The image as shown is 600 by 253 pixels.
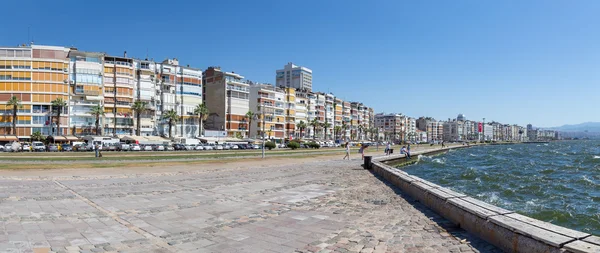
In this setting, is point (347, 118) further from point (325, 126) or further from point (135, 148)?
point (135, 148)

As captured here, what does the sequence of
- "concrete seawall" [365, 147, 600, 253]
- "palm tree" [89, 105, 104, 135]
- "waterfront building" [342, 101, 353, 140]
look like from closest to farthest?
"concrete seawall" [365, 147, 600, 253] → "palm tree" [89, 105, 104, 135] → "waterfront building" [342, 101, 353, 140]

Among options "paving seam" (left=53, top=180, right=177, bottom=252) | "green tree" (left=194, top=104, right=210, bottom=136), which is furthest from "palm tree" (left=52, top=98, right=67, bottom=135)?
"paving seam" (left=53, top=180, right=177, bottom=252)

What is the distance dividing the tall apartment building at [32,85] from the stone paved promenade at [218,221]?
66.0 m

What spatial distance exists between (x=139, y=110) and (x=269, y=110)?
39.5 m

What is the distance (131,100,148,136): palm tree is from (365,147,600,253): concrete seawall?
→ 7606 centimetres

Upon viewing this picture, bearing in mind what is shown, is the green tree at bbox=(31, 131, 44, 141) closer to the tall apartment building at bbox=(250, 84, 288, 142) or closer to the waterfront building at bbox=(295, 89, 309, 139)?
the tall apartment building at bbox=(250, 84, 288, 142)

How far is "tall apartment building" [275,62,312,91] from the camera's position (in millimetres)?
181363

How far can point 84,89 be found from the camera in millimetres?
74562

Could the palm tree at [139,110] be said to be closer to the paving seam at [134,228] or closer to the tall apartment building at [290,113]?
the tall apartment building at [290,113]

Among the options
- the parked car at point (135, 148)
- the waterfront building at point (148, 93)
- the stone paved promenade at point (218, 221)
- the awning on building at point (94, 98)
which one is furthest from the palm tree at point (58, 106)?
the stone paved promenade at point (218, 221)

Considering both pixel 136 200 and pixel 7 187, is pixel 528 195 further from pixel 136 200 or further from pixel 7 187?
pixel 7 187

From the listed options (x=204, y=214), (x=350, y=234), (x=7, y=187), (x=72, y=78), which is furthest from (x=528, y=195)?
(x=72, y=78)

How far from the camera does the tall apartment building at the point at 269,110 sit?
10656 centimetres

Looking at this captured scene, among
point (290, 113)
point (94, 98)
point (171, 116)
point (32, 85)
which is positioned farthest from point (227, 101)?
point (32, 85)
